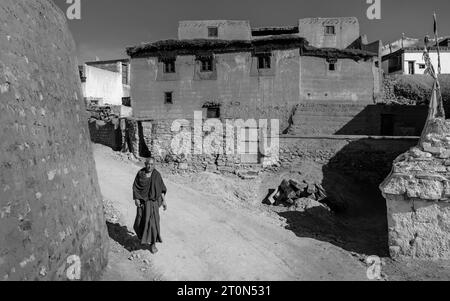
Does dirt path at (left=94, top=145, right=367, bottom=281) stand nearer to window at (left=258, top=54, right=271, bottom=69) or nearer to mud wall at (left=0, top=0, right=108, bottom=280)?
mud wall at (left=0, top=0, right=108, bottom=280)

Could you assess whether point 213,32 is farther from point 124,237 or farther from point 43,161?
point 43,161

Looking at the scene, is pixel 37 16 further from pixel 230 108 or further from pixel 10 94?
pixel 230 108

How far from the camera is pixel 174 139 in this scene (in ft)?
50.7

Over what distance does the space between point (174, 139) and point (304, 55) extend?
9.75m

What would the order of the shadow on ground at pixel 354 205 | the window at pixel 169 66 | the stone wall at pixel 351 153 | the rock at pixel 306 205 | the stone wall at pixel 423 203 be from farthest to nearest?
the window at pixel 169 66 < the stone wall at pixel 351 153 < the rock at pixel 306 205 < the shadow on ground at pixel 354 205 < the stone wall at pixel 423 203

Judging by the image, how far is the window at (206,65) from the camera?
22139mm

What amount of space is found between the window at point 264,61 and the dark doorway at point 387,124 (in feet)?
20.9

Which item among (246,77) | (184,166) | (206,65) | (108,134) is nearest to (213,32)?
(206,65)

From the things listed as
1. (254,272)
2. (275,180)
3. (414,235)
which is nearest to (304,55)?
(275,180)

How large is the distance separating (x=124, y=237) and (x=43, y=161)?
11.1 feet

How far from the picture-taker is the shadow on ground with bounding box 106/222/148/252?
7.60 m

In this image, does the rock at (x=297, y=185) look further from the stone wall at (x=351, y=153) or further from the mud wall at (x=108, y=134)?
the mud wall at (x=108, y=134)

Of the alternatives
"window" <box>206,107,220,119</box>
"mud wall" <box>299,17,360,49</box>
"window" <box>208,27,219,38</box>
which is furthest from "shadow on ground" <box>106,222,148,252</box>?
"mud wall" <box>299,17,360,49</box>

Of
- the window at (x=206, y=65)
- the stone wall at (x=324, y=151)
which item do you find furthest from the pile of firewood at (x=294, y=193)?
the window at (x=206, y=65)
